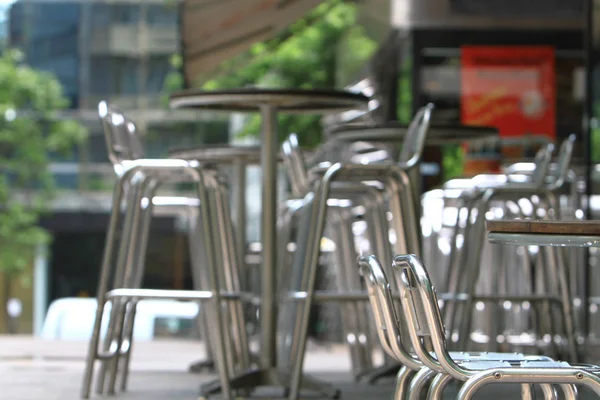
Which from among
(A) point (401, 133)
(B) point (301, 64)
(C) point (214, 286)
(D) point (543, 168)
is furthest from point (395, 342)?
(B) point (301, 64)

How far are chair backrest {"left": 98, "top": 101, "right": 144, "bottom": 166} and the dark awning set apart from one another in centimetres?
480

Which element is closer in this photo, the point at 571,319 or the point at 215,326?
the point at 215,326

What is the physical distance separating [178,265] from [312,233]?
15.5 metres

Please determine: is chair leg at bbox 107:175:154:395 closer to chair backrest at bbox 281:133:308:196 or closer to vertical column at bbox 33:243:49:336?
chair backrest at bbox 281:133:308:196

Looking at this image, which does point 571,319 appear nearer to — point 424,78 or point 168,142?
point 424,78

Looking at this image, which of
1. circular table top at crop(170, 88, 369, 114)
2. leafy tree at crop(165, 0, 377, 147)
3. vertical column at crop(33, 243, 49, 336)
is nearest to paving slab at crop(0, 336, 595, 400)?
circular table top at crop(170, 88, 369, 114)

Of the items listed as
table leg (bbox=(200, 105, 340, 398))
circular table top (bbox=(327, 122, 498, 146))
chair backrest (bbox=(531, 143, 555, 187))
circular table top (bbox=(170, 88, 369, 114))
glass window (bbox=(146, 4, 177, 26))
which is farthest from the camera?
glass window (bbox=(146, 4, 177, 26))

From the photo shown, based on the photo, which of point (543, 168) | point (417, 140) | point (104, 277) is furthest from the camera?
point (543, 168)

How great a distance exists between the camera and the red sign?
988cm

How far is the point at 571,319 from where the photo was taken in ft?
17.3

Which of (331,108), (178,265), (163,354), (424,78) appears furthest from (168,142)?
(331,108)

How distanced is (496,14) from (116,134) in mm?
5763

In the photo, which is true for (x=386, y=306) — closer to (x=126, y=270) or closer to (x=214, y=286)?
(x=214, y=286)

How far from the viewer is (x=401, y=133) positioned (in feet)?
18.3
